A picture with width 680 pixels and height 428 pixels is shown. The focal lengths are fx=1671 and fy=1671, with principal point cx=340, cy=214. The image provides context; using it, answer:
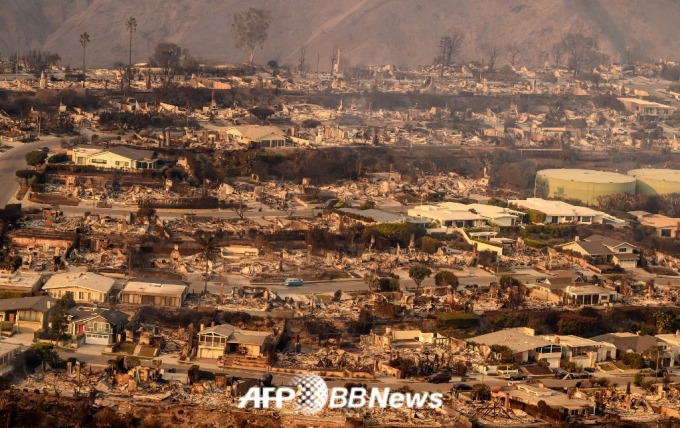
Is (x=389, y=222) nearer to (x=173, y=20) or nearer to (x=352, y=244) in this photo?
(x=352, y=244)

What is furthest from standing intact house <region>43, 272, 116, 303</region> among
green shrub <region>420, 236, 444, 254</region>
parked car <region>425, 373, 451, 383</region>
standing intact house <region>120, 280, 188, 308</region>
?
green shrub <region>420, 236, 444, 254</region>

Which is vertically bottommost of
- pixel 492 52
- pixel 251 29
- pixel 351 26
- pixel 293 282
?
pixel 293 282

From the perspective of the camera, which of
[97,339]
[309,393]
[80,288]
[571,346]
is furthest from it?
[80,288]

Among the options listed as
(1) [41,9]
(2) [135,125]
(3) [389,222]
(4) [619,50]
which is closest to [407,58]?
(4) [619,50]

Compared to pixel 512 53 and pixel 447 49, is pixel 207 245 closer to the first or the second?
pixel 512 53

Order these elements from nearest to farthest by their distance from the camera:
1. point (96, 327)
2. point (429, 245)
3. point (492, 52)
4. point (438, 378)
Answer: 1. point (438, 378)
2. point (96, 327)
3. point (429, 245)
4. point (492, 52)

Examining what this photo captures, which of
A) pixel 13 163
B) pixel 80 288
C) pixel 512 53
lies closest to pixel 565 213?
pixel 13 163

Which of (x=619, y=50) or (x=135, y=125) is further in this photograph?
(x=619, y=50)
